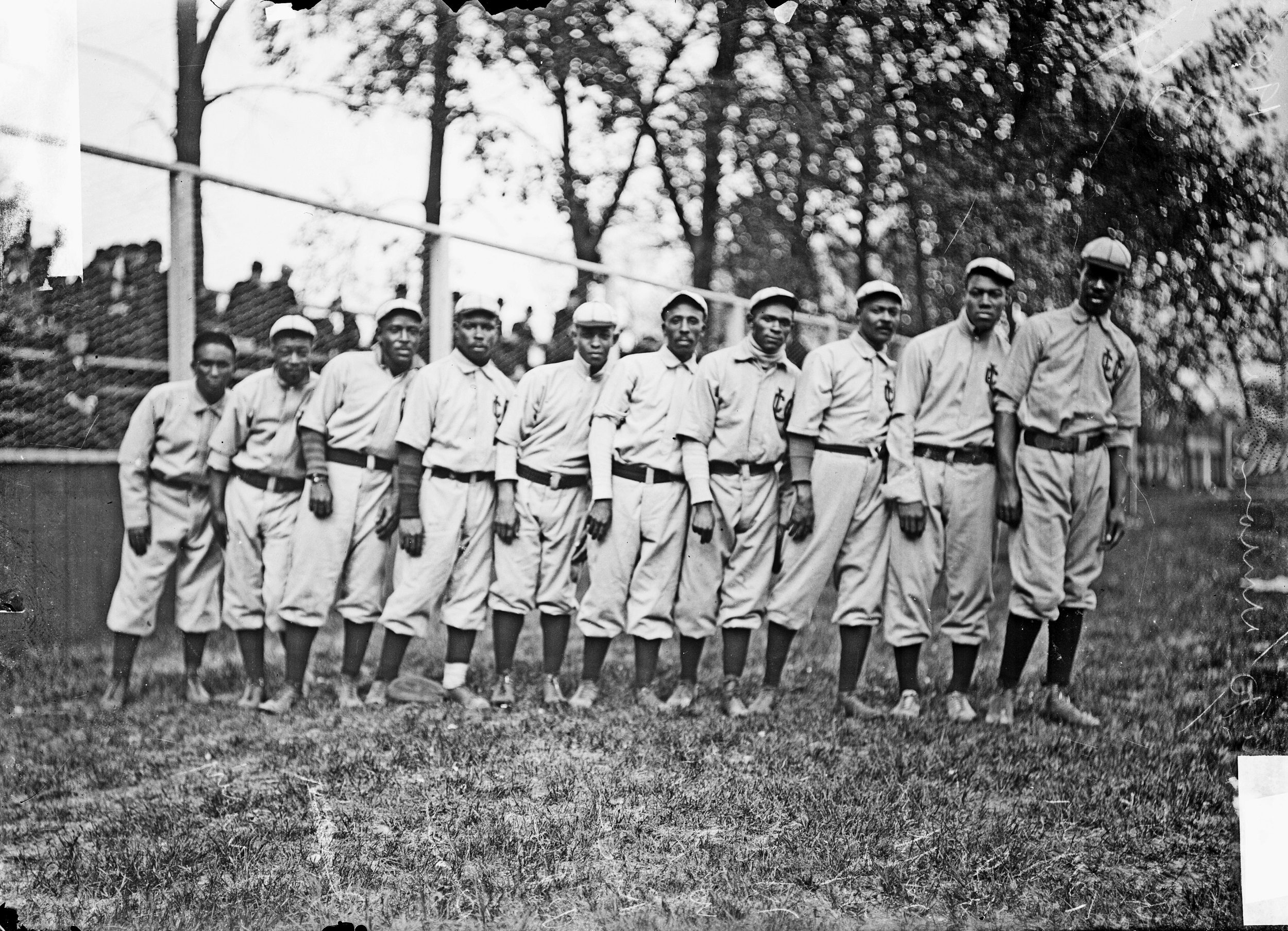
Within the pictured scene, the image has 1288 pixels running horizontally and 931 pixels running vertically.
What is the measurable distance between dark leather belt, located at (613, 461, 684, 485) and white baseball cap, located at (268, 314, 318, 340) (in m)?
1.52

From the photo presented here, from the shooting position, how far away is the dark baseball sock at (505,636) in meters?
4.75

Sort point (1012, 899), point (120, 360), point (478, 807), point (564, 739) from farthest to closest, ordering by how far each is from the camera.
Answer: point (120, 360) → point (564, 739) → point (478, 807) → point (1012, 899)

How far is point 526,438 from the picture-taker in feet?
15.7

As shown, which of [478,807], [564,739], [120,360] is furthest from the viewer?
[120,360]

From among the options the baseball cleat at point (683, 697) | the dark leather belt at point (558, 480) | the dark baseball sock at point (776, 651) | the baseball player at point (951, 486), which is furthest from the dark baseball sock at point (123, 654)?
the baseball player at point (951, 486)

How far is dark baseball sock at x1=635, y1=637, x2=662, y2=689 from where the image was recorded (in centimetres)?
463

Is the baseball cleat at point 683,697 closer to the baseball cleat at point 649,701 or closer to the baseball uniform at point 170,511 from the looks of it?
the baseball cleat at point 649,701

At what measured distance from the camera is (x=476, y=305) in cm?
479

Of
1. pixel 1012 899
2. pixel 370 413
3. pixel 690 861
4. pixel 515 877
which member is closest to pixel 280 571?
pixel 370 413

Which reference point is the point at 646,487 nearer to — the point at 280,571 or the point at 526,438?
the point at 526,438

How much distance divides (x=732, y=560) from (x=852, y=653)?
2.22 ft

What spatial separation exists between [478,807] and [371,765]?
1.69 feet

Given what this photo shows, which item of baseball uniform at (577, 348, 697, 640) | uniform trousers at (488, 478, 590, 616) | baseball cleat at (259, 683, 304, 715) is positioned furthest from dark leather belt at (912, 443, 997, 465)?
baseball cleat at (259, 683, 304, 715)

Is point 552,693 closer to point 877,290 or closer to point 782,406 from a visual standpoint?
point 782,406
